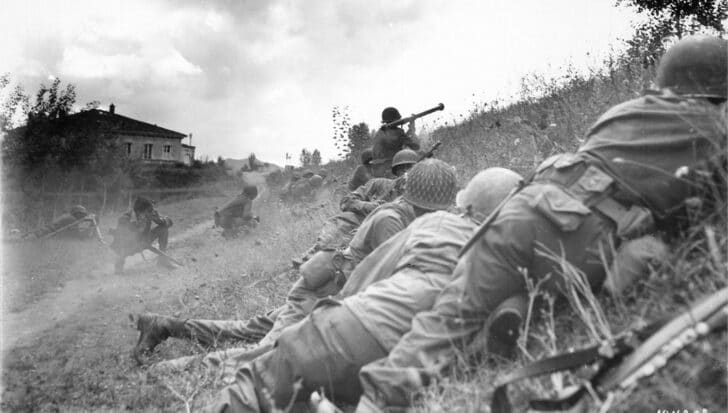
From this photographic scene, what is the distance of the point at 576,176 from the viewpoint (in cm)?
291

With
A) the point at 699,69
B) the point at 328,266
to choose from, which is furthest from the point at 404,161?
the point at 699,69

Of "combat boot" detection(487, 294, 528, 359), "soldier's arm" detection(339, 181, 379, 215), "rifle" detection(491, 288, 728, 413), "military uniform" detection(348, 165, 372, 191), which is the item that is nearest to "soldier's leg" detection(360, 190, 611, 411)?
"combat boot" detection(487, 294, 528, 359)

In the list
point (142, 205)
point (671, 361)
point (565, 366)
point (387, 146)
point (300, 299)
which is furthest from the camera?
point (142, 205)

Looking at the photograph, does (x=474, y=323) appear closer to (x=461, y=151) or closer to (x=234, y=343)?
(x=234, y=343)

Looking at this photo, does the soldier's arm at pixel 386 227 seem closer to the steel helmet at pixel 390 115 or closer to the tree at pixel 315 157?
the steel helmet at pixel 390 115

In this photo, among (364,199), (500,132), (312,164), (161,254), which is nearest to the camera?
(364,199)

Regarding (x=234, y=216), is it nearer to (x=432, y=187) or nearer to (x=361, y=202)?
(x=361, y=202)

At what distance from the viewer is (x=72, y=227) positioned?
16562 millimetres

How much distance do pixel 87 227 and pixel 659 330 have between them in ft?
56.6

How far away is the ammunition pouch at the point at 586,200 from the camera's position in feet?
8.86

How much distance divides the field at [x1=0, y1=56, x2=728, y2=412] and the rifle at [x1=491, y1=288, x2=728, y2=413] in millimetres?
72

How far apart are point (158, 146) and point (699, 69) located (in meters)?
37.1

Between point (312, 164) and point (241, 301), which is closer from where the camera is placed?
point (241, 301)

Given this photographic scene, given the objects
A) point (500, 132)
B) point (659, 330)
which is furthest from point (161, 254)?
point (659, 330)
